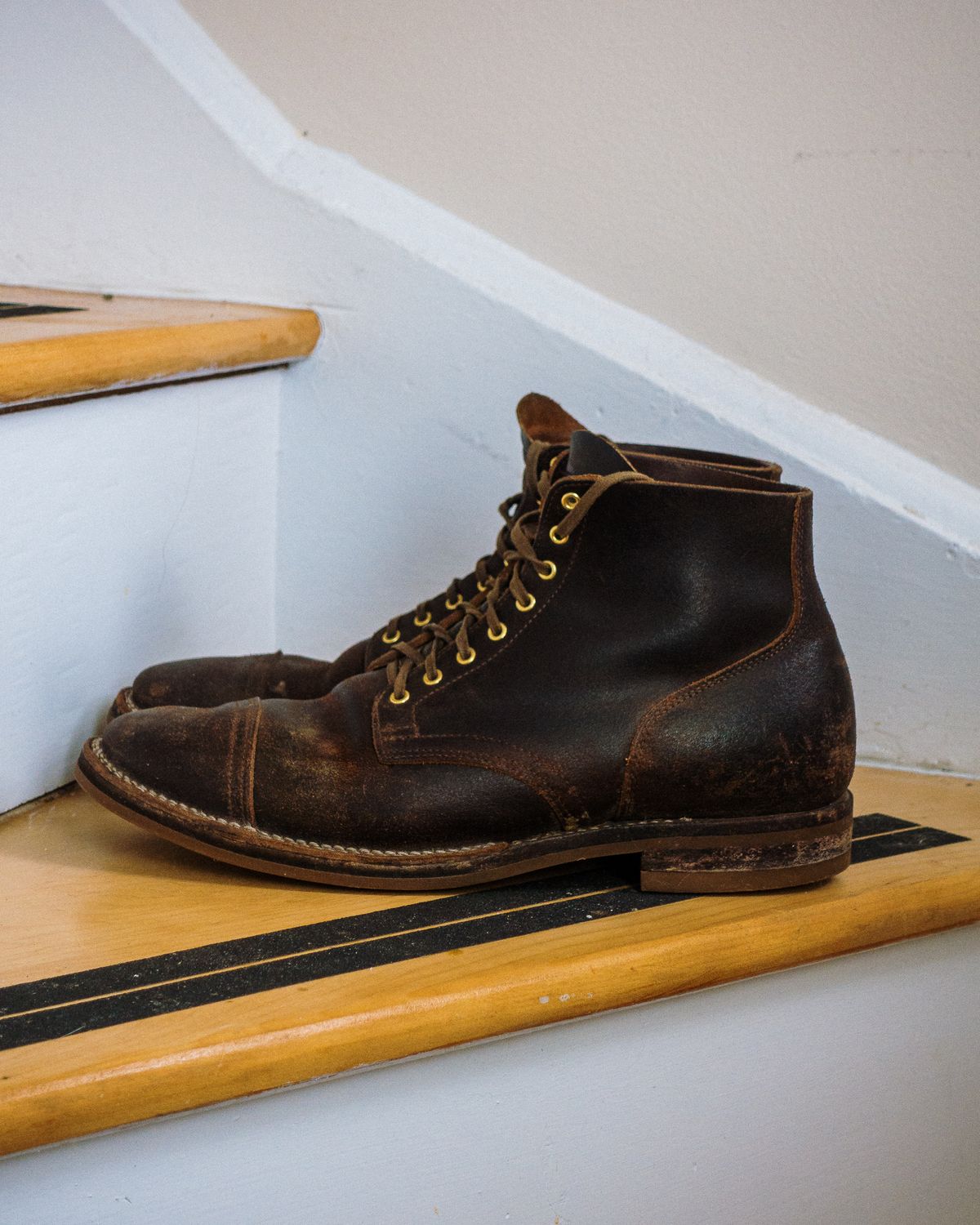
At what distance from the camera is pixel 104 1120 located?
478 mm

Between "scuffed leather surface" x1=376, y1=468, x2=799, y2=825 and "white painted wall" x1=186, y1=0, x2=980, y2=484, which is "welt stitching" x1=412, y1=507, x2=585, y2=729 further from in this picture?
"white painted wall" x1=186, y1=0, x2=980, y2=484

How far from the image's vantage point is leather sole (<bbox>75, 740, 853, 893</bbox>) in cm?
64

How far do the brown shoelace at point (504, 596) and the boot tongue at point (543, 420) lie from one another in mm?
76

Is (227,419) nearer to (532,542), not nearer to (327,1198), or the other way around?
(532,542)

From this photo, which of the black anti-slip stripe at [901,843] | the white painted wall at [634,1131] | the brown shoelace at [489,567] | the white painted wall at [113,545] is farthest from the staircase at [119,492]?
the black anti-slip stripe at [901,843]

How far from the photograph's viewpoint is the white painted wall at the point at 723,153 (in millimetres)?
824

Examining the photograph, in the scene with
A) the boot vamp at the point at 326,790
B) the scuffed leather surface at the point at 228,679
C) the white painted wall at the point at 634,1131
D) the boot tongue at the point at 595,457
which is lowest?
the white painted wall at the point at 634,1131

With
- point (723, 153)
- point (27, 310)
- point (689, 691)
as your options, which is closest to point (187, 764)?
point (689, 691)

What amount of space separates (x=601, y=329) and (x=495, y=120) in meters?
0.21

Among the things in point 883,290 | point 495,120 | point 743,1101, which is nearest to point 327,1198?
point 743,1101

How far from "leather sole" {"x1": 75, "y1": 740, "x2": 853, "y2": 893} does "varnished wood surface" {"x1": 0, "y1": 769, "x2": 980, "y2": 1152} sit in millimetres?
15

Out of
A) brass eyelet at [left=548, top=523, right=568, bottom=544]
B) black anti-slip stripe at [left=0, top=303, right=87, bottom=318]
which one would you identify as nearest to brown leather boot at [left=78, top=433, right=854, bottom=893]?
brass eyelet at [left=548, top=523, right=568, bottom=544]

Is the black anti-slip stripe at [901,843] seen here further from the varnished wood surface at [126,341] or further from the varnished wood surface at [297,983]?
the varnished wood surface at [126,341]

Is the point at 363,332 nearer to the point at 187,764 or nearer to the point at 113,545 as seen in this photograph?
the point at 113,545
